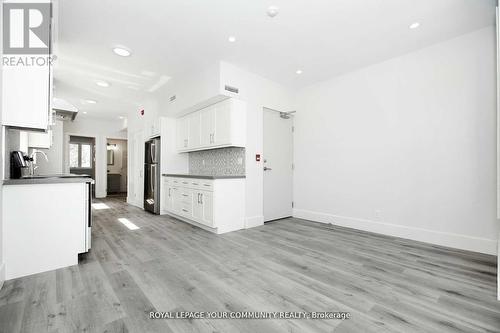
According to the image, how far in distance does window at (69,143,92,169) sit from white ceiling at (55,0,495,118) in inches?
218

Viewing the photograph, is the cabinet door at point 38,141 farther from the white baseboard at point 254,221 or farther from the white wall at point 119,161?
the white wall at point 119,161

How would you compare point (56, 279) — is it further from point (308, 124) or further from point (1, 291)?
point (308, 124)

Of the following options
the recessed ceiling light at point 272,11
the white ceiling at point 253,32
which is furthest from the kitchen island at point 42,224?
the recessed ceiling light at point 272,11

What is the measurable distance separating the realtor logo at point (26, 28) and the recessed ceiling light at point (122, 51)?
42.4 inches

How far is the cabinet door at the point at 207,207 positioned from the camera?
11.6 ft

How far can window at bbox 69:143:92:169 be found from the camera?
27.7 ft

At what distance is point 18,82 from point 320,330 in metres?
3.25

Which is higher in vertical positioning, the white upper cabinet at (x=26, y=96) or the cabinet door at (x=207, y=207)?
the white upper cabinet at (x=26, y=96)

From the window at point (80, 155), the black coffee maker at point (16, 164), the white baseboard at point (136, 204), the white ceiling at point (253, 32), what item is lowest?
the white baseboard at point (136, 204)

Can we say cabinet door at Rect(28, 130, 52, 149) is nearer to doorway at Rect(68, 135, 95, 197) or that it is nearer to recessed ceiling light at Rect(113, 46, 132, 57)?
recessed ceiling light at Rect(113, 46, 132, 57)

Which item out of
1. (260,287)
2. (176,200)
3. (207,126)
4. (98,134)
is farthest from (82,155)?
(260,287)

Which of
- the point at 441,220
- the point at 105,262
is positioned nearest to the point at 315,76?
the point at 441,220

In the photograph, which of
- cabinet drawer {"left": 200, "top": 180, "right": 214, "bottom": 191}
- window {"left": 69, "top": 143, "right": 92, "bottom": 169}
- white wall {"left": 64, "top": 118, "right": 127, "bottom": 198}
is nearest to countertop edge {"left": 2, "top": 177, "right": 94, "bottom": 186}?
cabinet drawer {"left": 200, "top": 180, "right": 214, "bottom": 191}

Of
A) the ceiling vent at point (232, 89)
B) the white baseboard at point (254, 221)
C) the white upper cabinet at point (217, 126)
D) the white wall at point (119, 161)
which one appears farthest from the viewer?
the white wall at point (119, 161)
